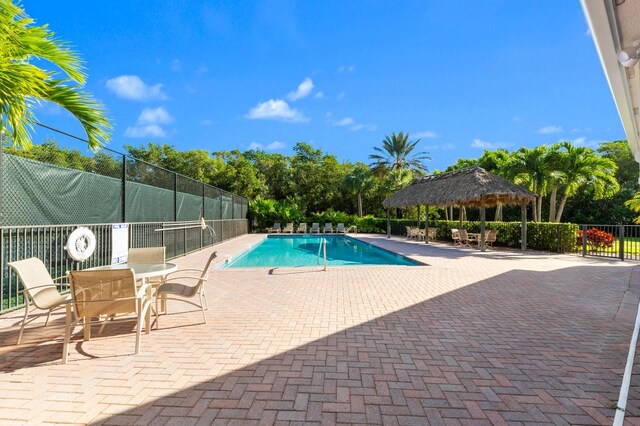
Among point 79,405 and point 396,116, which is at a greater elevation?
point 396,116

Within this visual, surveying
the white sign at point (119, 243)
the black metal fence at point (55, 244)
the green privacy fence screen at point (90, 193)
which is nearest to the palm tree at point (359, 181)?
the green privacy fence screen at point (90, 193)

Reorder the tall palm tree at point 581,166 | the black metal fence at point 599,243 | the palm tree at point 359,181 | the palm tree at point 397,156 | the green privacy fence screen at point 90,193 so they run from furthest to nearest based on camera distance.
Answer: the palm tree at point 397,156
the palm tree at point 359,181
the tall palm tree at point 581,166
the black metal fence at point 599,243
the green privacy fence screen at point 90,193

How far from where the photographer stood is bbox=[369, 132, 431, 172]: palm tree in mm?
35719

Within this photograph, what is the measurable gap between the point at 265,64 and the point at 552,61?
63.9 ft

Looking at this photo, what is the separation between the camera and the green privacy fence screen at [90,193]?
4520mm

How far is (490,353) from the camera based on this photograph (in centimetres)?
321

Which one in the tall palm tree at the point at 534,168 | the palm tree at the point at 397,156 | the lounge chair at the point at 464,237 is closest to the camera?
the lounge chair at the point at 464,237

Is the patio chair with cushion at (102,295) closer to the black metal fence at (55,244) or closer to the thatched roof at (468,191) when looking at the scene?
the black metal fence at (55,244)

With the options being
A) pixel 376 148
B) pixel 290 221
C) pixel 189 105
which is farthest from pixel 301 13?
pixel 189 105

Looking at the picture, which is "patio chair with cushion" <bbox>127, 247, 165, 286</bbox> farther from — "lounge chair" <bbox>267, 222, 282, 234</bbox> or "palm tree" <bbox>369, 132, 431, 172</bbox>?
"palm tree" <bbox>369, 132, 431, 172</bbox>

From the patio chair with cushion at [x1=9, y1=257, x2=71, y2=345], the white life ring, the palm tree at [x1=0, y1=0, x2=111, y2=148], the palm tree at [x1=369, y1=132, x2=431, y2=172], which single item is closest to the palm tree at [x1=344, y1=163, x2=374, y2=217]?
the palm tree at [x1=369, y1=132, x2=431, y2=172]

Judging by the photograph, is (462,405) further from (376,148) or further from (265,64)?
(376,148)

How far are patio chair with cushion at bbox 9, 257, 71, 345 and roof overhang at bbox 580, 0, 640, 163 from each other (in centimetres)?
495

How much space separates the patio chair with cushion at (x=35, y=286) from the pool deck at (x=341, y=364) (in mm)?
406
